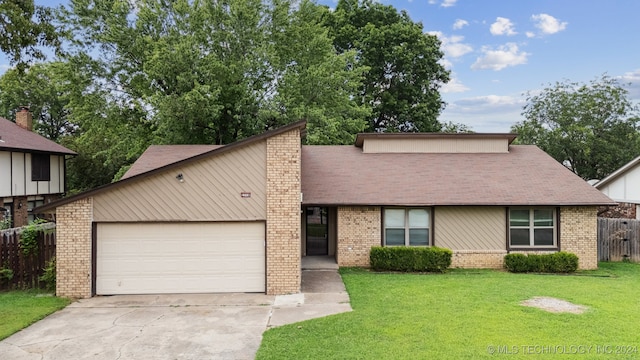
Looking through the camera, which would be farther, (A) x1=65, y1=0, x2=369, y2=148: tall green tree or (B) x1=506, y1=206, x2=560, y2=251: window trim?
(A) x1=65, y1=0, x2=369, y2=148: tall green tree

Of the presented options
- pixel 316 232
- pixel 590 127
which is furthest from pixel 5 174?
pixel 590 127

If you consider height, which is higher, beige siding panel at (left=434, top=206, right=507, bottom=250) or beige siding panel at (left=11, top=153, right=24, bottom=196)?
beige siding panel at (left=11, top=153, right=24, bottom=196)

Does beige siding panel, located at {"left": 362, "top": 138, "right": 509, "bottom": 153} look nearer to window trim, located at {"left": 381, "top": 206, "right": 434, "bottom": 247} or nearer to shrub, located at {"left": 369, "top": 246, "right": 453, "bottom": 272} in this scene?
window trim, located at {"left": 381, "top": 206, "right": 434, "bottom": 247}

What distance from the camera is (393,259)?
44.2 ft

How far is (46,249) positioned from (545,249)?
1549 centimetres

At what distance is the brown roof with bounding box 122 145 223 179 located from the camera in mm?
15242

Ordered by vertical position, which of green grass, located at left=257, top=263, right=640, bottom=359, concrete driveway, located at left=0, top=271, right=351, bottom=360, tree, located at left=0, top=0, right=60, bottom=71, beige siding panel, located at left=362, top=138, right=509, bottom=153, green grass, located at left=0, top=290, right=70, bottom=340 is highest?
tree, located at left=0, top=0, right=60, bottom=71

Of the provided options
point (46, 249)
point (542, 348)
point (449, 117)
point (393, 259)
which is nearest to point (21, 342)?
point (46, 249)

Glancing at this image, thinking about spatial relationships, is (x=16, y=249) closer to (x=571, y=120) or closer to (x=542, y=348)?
(x=542, y=348)

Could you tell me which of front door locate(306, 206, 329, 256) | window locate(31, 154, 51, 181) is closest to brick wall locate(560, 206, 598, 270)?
front door locate(306, 206, 329, 256)

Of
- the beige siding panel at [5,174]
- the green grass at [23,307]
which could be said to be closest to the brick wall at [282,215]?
the green grass at [23,307]

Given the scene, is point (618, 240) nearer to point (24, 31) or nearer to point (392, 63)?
point (24, 31)

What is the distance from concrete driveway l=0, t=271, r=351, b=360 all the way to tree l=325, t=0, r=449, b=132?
2391cm

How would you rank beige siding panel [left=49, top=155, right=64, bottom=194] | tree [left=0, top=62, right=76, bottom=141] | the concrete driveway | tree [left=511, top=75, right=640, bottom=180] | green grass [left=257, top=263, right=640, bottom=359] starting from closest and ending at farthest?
green grass [left=257, top=263, right=640, bottom=359] → the concrete driveway → beige siding panel [left=49, top=155, right=64, bottom=194] → tree [left=511, top=75, right=640, bottom=180] → tree [left=0, top=62, right=76, bottom=141]
